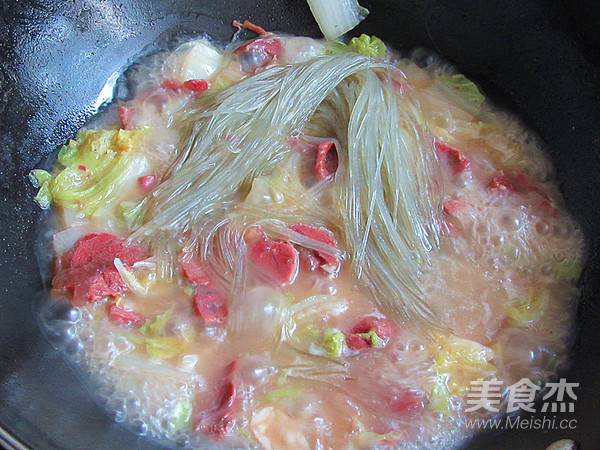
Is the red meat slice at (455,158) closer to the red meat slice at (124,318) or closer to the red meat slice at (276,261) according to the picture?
the red meat slice at (276,261)

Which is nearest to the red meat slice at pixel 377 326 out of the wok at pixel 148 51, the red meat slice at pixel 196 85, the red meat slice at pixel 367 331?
the red meat slice at pixel 367 331

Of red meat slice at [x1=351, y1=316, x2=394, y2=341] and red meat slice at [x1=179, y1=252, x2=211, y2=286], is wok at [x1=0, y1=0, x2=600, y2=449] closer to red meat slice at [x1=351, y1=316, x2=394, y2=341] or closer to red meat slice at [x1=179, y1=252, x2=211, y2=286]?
red meat slice at [x1=351, y1=316, x2=394, y2=341]

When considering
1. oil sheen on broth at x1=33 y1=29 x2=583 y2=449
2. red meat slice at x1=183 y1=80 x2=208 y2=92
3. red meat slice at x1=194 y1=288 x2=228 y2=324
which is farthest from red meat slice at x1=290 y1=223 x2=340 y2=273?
red meat slice at x1=183 y1=80 x2=208 y2=92

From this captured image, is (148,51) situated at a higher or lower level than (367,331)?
higher

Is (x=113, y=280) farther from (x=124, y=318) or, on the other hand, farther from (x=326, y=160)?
(x=326, y=160)

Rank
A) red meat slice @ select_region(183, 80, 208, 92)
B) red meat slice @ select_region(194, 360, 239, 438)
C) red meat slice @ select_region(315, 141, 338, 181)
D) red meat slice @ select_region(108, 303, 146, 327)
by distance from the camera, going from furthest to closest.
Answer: red meat slice @ select_region(183, 80, 208, 92), red meat slice @ select_region(315, 141, 338, 181), red meat slice @ select_region(108, 303, 146, 327), red meat slice @ select_region(194, 360, 239, 438)

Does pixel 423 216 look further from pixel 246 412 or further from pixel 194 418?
pixel 194 418

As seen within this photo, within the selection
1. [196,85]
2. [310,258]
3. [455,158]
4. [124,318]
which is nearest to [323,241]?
[310,258]
